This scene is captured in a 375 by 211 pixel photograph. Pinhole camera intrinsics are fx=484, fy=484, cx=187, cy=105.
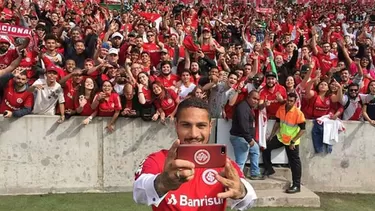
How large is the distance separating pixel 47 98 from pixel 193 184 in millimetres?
5350

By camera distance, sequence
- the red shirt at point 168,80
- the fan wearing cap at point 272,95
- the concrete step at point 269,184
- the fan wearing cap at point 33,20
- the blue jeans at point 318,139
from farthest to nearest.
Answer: the fan wearing cap at point 33,20 < the red shirt at point 168,80 < the blue jeans at point 318,139 < the fan wearing cap at point 272,95 < the concrete step at point 269,184

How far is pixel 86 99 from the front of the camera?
7758mm

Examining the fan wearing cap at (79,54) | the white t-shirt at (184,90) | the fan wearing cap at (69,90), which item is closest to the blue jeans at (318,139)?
the white t-shirt at (184,90)

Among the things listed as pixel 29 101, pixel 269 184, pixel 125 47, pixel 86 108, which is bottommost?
pixel 269 184

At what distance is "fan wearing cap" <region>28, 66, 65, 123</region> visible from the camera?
754cm

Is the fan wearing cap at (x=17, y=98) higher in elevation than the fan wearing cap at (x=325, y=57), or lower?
lower

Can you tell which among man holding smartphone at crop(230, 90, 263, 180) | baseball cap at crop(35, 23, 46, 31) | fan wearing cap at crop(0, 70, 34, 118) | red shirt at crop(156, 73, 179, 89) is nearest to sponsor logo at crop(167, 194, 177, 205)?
man holding smartphone at crop(230, 90, 263, 180)

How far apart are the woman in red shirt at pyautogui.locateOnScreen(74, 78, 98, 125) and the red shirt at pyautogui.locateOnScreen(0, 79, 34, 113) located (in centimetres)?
72

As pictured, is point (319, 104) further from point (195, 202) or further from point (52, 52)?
point (195, 202)

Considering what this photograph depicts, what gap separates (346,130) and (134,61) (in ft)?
13.5

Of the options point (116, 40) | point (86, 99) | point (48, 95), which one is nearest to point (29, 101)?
point (48, 95)

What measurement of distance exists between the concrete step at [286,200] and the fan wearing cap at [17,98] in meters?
3.87

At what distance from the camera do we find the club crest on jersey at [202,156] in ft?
7.22

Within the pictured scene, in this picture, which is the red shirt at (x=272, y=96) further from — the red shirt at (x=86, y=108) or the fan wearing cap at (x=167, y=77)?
the red shirt at (x=86, y=108)
